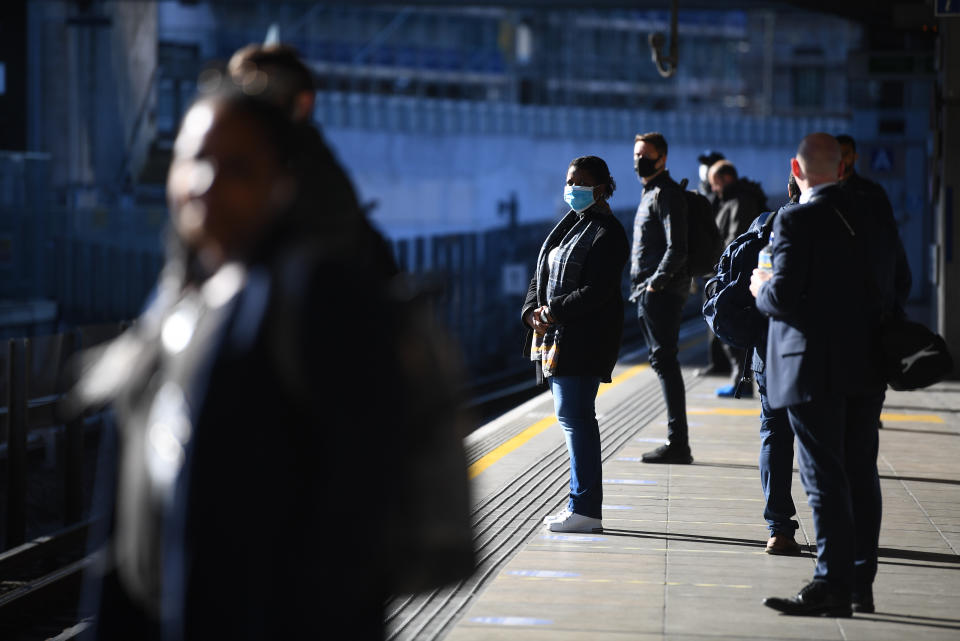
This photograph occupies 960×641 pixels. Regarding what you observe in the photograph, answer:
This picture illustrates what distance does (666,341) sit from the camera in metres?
8.12

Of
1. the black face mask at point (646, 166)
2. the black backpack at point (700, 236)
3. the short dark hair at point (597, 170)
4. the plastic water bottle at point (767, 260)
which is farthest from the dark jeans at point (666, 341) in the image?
the plastic water bottle at point (767, 260)

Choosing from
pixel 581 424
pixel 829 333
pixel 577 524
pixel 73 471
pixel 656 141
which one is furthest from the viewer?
pixel 73 471

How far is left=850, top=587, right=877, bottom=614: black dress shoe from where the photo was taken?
5.04 m

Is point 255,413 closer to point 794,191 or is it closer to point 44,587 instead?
point 794,191

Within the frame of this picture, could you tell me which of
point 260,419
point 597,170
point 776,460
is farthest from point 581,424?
point 260,419

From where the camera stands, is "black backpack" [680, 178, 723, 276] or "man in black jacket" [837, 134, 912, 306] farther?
"black backpack" [680, 178, 723, 276]

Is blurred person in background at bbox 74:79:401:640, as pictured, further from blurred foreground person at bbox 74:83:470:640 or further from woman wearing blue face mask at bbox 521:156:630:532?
woman wearing blue face mask at bbox 521:156:630:532

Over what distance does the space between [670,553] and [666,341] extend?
2146mm

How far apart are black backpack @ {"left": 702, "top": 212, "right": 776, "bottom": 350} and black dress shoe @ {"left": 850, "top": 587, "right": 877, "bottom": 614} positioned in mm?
1095

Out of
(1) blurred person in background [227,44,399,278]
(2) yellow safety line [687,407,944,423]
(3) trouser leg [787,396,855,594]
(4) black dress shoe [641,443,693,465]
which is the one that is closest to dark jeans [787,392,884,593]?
(3) trouser leg [787,396,855,594]

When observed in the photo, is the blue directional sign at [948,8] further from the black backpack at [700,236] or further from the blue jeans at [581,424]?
the blue jeans at [581,424]

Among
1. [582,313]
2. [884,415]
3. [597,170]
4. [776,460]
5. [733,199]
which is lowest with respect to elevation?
[884,415]

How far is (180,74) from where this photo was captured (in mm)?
42094

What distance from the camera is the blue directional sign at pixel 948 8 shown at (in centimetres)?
1080
